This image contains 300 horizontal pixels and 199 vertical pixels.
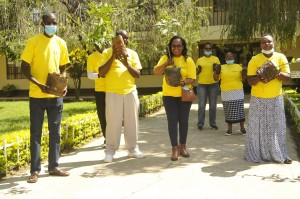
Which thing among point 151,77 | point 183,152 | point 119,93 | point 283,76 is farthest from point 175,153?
point 151,77

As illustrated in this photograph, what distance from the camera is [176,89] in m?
5.60

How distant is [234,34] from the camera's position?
10852 mm

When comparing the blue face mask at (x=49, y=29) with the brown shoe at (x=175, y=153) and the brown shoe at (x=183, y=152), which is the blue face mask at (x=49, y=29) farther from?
the brown shoe at (x=183, y=152)

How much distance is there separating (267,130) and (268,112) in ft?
0.82

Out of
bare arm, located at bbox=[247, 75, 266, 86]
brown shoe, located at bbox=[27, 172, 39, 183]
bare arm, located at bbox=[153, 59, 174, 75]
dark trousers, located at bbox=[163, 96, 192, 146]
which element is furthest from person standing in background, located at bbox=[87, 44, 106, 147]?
bare arm, located at bbox=[247, 75, 266, 86]

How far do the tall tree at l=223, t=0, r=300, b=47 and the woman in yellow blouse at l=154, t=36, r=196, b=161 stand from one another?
5.05 metres

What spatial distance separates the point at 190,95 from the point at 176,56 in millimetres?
627

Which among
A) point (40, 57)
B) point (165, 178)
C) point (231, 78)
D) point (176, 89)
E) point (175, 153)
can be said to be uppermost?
point (40, 57)

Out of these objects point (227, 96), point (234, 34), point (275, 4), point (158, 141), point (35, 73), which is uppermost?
point (275, 4)

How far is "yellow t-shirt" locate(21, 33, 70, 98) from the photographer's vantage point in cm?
466

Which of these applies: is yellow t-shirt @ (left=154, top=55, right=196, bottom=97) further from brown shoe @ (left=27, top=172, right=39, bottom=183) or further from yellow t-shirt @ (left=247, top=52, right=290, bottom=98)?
brown shoe @ (left=27, top=172, right=39, bottom=183)

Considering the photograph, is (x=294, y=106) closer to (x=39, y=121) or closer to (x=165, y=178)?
(x=165, y=178)

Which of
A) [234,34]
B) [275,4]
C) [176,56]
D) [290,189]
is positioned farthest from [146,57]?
[290,189]

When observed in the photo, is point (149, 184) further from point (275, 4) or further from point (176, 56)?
point (275, 4)
